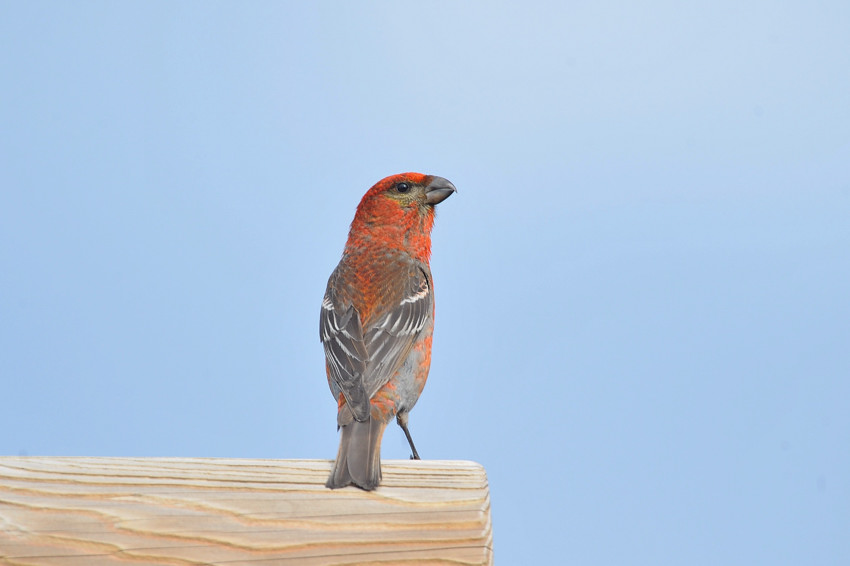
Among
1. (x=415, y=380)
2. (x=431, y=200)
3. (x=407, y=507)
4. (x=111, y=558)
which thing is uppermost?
(x=431, y=200)

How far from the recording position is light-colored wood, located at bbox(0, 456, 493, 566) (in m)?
2.29

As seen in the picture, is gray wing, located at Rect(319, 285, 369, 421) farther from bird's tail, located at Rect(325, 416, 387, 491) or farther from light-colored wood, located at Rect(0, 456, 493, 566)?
light-colored wood, located at Rect(0, 456, 493, 566)

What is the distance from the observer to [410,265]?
14.7 ft

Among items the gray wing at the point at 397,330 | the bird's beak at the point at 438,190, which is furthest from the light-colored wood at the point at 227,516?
the bird's beak at the point at 438,190

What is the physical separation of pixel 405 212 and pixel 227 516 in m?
2.54

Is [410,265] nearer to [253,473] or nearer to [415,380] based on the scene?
[415,380]

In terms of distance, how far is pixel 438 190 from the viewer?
4590 mm

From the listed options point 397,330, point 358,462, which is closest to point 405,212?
point 397,330

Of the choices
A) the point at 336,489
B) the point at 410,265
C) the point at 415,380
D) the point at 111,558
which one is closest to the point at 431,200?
the point at 410,265

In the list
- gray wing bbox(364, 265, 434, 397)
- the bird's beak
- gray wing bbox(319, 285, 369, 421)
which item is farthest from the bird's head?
gray wing bbox(319, 285, 369, 421)

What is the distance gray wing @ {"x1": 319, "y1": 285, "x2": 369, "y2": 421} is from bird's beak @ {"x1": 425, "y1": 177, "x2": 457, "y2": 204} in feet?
2.25

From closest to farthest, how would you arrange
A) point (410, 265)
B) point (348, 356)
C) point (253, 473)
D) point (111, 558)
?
point (111, 558) < point (253, 473) < point (348, 356) < point (410, 265)

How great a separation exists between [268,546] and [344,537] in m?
0.19

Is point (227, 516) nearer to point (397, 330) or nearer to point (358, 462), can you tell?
point (358, 462)
